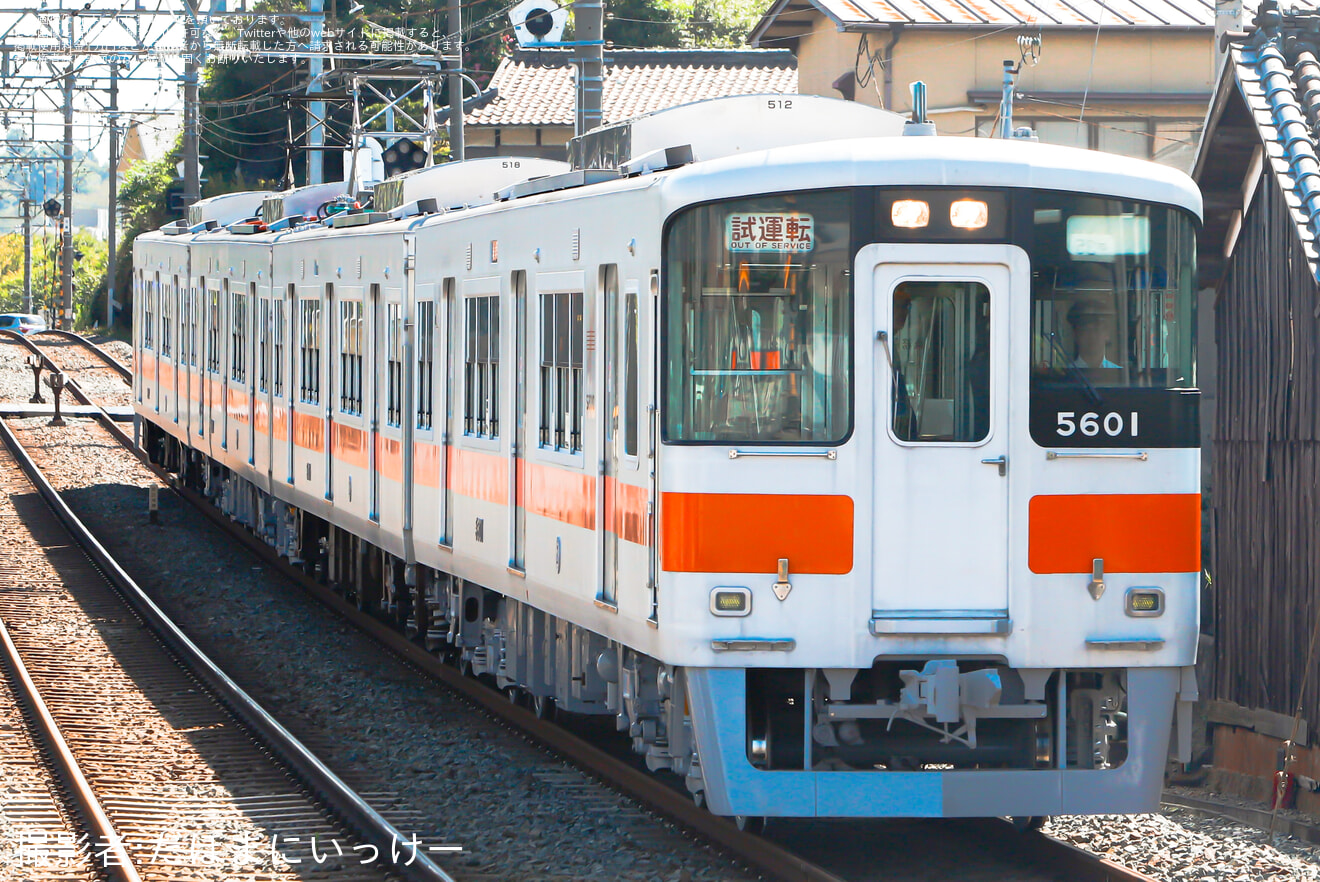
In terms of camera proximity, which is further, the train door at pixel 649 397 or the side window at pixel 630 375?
the side window at pixel 630 375

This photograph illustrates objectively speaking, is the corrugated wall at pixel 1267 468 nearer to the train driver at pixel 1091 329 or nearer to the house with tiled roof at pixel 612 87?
the train driver at pixel 1091 329

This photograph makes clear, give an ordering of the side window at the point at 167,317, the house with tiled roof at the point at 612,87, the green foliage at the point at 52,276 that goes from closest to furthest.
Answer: the side window at the point at 167,317, the house with tiled roof at the point at 612,87, the green foliage at the point at 52,276

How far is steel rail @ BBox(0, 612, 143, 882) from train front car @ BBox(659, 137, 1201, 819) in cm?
233

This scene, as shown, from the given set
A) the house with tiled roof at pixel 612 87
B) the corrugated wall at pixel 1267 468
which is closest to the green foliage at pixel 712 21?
the house with tiled roof at pixel 612 87

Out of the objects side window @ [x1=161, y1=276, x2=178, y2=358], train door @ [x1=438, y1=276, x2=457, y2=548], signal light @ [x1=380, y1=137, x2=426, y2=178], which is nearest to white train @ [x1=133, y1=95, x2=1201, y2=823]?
train door @ [x1=438, y1=276, x2=457, y2=548]

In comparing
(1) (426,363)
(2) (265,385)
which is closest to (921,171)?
(1) (426,363)

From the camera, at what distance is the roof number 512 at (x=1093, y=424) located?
7.14 metres

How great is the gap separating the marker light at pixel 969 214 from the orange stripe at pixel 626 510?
5.03 ft

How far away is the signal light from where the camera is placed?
24.4m

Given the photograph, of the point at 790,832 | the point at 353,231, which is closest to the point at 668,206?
the point at 790,832


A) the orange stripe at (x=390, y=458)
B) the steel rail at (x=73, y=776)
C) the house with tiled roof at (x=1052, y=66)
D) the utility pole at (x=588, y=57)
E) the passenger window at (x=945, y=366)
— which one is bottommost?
the steel rail at (x=73, y=776)

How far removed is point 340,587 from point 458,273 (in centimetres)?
Answer: 562

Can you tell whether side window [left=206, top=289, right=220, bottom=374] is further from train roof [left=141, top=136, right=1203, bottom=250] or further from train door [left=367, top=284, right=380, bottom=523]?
train roof [left=141, top=136, right=1203, bottom=250]

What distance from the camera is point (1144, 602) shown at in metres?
7.19
